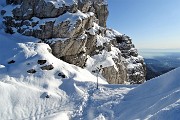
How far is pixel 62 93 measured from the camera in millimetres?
47812

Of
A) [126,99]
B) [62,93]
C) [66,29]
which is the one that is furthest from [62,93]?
[66,29]

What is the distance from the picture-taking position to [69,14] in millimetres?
67000

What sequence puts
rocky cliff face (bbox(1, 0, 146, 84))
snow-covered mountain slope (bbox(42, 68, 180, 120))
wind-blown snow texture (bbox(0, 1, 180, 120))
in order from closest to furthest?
snow-covered mountain slope (bbox(42, 68, 180, 120)), wind-blown snow texture (bbox(0, 1, 180, 120)), rocky cliff face (bbox(1, 0, 146, 84))

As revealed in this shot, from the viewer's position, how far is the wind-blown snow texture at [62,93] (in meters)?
37.4

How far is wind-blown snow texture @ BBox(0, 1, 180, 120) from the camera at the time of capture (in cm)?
3738

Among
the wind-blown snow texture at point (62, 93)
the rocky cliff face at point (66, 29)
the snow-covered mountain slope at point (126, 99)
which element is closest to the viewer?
the snow-covered mountain slope at point (126, 99)

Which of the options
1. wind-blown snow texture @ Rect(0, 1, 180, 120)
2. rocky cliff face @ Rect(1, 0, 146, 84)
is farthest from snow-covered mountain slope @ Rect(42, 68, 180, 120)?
rocky cliff face @ Rect(1, 0, 146, 84)

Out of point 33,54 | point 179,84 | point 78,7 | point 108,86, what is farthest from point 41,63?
point 179,84

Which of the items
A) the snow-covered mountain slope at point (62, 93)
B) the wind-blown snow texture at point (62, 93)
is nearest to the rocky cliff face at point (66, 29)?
the wind-blown snow texture at point (62, 93)

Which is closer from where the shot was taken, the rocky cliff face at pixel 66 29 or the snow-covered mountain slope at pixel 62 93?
the snow-covered mountain slope at pixel 62 93

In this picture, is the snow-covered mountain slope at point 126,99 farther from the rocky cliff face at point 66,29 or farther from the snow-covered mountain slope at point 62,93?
the rocky cliff face at point 66,29

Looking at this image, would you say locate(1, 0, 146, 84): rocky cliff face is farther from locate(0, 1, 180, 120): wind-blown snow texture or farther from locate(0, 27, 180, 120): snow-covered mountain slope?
locate(0, 27, 180, 120): snow-covered mountain slope

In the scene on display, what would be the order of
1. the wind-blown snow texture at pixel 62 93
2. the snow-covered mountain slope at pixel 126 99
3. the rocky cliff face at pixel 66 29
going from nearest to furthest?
the snow-covered mountain slope at pixel 126 99 < the wind-blown snow texture at pixel 62 93 < the rocky cliff face at pixel 66 29

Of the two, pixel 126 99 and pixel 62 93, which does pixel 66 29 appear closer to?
pixel 62 93
